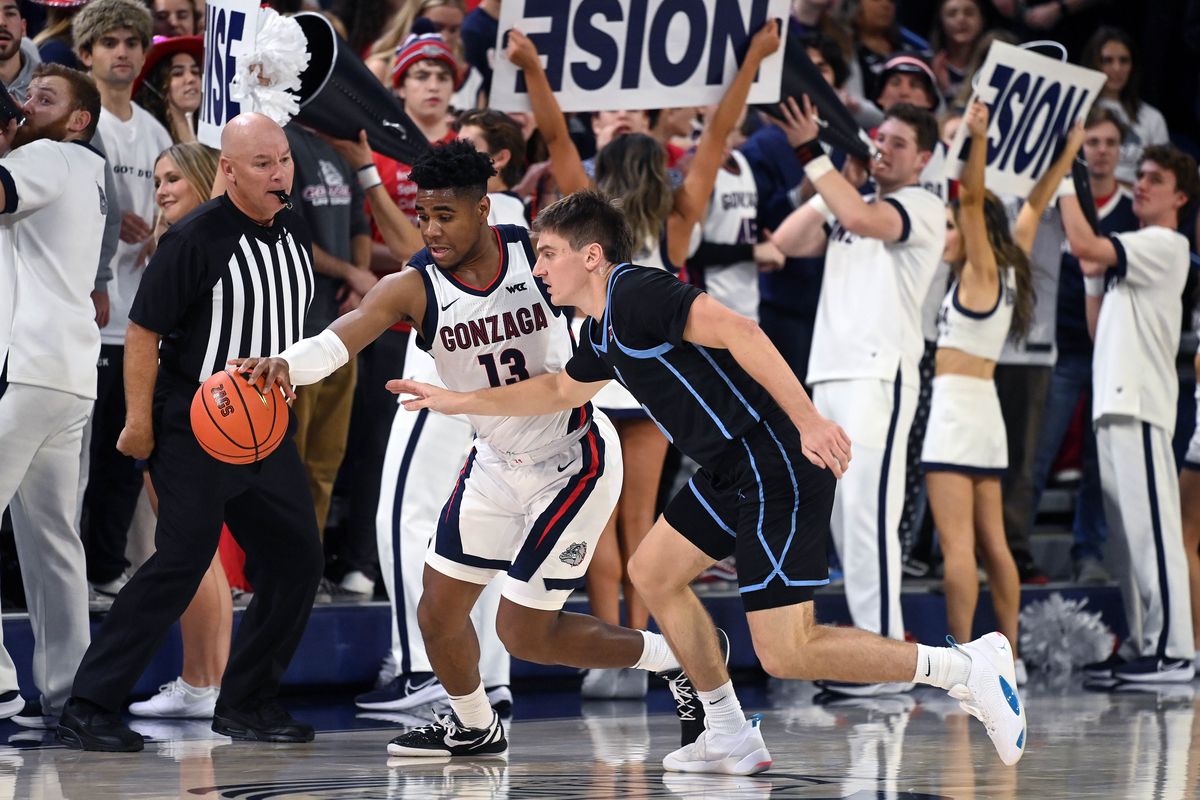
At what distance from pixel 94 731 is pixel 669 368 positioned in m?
2.06

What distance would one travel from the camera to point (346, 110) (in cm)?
659

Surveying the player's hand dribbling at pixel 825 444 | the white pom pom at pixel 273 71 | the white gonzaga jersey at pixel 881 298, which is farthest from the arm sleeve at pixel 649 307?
the white gonzaga jersey at pixel 881 298

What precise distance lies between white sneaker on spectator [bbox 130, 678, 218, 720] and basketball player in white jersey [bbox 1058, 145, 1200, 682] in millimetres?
4200

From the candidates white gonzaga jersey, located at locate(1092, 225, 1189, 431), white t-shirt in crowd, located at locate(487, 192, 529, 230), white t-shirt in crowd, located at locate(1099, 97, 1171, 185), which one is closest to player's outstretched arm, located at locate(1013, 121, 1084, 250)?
white gonzaga jersey, located at locate(1092, 225, 1189, 431)

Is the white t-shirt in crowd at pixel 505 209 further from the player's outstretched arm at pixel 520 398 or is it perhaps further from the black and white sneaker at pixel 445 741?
the black and white sneaker at pixel 445 741

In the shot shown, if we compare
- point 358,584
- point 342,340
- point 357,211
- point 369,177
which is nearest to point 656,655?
point 342,340

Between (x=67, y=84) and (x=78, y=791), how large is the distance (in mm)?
2434

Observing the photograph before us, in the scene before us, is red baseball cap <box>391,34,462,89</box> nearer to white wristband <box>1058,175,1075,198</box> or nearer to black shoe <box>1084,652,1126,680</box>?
white wristband <box>1058,175,1075,198</box>

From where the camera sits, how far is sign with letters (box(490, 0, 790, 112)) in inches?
277

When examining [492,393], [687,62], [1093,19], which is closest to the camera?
[492,393]

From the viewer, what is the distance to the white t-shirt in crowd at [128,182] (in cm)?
661

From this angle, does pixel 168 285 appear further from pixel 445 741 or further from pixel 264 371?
pixel 445 741

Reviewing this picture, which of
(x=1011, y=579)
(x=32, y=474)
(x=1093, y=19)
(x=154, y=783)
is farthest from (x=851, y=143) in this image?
(x=1093, y=19)

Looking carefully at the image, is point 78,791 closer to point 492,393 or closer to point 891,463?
point 492,393
